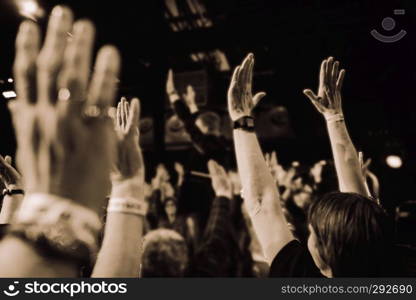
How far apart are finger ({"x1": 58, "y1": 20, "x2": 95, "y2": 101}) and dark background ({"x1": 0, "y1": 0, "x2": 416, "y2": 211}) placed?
66.7 inches

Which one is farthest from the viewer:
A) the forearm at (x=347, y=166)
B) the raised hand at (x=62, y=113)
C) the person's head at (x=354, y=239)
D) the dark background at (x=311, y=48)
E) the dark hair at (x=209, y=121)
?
the dark hair at (x=209, y=121)

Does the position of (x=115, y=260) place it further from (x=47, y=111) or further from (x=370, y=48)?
(x=370, y=48)

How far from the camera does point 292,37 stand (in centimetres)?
346

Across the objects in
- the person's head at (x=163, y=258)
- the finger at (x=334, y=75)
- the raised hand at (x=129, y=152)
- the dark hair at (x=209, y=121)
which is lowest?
the person's head at (x=163, y=258)

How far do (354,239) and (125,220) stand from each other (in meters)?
0.54

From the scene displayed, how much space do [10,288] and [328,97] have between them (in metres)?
1.20

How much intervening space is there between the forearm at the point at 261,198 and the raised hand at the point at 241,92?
79 millimetres

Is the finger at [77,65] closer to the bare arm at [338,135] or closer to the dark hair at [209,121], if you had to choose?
the bare arm at [338,135]

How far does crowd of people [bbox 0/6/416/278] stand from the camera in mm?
550

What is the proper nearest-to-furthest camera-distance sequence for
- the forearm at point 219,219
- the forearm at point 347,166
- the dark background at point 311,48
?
the forearm at point 347,166, the forearm at point 219,219, the dark background at point 311,48

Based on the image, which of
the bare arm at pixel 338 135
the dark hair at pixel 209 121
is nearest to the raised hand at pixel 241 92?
the bare arm at pixel 338 135

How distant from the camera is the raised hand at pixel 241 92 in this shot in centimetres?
124

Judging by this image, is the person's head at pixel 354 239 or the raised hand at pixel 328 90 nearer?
the person's head at pixel 354 239

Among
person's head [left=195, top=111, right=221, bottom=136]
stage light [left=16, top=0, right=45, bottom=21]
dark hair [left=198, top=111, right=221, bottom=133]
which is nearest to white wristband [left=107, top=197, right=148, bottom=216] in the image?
stage light [left=16, top=0, right=45, bottom=21]
